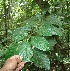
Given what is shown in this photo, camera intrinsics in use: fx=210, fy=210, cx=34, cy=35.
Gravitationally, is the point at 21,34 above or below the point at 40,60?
above

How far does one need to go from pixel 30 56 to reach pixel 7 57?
0.71 feet

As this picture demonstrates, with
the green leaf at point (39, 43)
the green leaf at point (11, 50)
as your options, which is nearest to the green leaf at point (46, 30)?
the green leaf at point (39, 43)

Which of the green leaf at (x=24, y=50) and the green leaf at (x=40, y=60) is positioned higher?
the green leaf at (x=24, y=50)

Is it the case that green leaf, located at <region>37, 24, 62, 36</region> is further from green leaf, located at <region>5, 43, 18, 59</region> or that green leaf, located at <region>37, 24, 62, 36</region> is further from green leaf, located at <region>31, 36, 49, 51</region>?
green leaf, located at <region>5, 43, 18, 59</region>

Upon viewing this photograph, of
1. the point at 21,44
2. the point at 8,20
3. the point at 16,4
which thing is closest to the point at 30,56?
the point at 21,44

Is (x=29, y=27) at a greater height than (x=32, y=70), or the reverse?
(x=29, y=27)

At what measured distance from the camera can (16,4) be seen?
12.9 feet

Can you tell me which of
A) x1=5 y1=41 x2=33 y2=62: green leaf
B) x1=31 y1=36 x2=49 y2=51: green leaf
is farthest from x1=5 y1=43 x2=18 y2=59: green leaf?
x1=31 y1=36 x2=49 y2=51: green leaf

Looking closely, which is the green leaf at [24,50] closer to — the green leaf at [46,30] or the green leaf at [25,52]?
the green leaf at [25,52]

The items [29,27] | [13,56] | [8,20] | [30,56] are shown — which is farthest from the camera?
[8,20]

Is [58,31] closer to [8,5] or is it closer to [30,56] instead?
[30,56]

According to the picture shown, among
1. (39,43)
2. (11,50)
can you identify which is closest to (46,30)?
(39,43)

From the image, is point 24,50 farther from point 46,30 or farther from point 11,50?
point 46,30

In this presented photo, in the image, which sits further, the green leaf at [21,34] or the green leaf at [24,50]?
the green leaf at [21,34]
